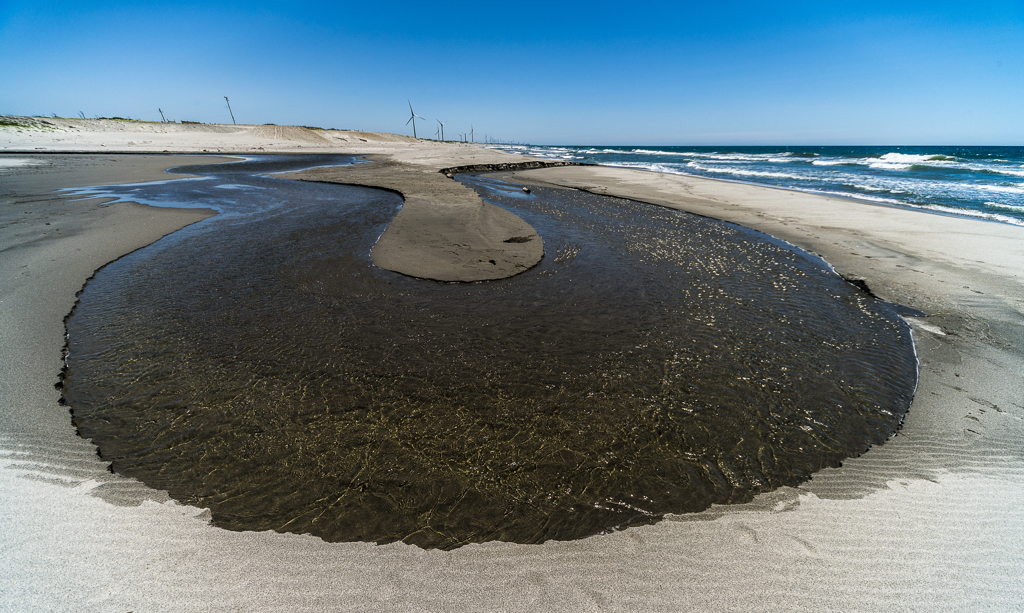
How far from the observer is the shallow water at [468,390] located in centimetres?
295

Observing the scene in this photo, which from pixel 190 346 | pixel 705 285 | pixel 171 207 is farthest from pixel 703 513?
pixel 171 207

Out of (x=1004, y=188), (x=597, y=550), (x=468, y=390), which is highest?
(x=1004, y=188)

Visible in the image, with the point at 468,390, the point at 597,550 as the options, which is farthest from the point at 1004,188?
the point at 597,550

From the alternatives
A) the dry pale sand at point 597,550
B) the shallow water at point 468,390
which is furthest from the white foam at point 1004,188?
the dry pale sand at point 597,550

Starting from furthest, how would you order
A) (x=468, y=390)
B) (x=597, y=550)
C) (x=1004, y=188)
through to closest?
(x=1004, y=188)
(x=468, y=390)
(x=597, y=550)

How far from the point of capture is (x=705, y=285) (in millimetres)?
7430

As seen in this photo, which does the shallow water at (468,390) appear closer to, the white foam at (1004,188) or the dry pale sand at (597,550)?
the dry pale sand at (597,550)

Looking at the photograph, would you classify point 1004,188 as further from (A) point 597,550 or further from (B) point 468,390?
(A) point 597,550

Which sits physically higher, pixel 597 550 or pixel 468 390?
pixel 468 390

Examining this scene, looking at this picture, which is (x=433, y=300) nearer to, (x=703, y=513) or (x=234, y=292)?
(x=234, y=292)

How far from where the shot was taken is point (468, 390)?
417 centimetres

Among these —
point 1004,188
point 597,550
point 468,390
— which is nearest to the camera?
point 597,550

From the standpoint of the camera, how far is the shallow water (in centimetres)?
295

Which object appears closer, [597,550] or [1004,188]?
[597,550]
